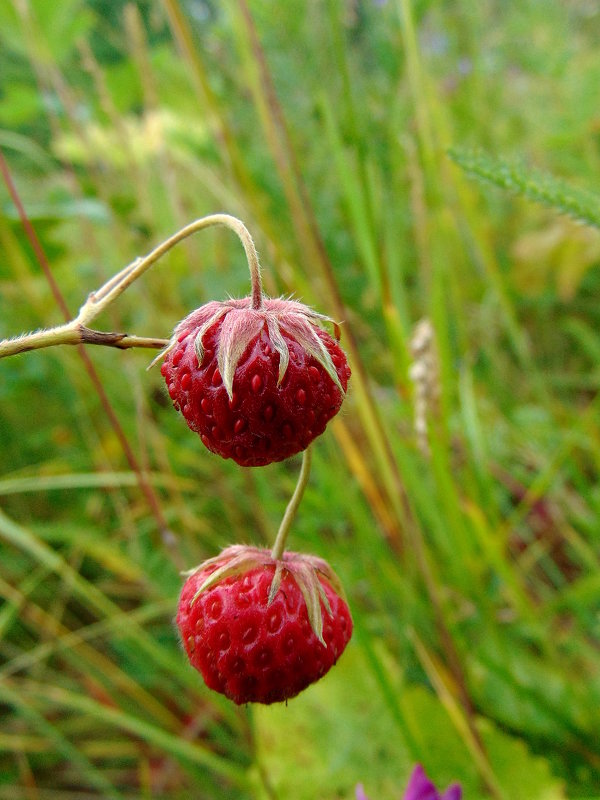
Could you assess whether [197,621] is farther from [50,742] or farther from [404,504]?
[50,742]

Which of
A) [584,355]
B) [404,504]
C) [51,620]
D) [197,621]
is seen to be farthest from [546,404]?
[197,621]

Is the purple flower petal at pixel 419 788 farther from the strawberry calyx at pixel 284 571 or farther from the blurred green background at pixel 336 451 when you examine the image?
the strawberry calyx at pixel 284 571

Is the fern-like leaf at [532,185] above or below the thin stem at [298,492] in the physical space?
above

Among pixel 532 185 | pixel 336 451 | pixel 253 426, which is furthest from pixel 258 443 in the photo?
pixel 336 451

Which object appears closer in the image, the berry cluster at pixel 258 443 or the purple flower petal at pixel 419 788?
the berry cluster at pixel 258 443

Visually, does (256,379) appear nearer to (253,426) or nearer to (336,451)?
(253,426)

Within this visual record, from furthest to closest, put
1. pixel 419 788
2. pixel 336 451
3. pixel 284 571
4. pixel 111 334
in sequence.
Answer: pixel 336 451 → pixel 419 788 → pixel 284 571 → pixel 111 334

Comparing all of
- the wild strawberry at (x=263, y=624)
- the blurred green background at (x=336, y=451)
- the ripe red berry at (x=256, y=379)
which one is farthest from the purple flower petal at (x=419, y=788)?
the ripe red berry at (x=256, y=379)
